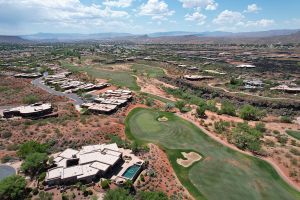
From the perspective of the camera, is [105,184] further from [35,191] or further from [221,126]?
[221,126]

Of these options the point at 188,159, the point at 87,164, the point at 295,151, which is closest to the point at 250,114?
the point at 295,151

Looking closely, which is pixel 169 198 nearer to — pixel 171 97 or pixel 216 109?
pixel 216 109

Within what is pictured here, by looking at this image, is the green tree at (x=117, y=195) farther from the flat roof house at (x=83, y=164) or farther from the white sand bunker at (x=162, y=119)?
the white sand bunker at (x=162, y=119)

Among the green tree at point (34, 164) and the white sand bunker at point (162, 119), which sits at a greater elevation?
the green tree at point (34, 164)

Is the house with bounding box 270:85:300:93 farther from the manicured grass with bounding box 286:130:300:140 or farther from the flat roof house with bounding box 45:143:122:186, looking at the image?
the flat roof house with bounding box 45:143:122:186

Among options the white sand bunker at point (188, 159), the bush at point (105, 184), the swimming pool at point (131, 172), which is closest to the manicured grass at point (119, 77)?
the white sand bunker at point (188, 159)

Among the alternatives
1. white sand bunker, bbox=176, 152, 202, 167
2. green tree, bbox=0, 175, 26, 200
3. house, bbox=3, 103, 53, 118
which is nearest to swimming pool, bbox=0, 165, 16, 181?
green tree, bbox=0, 175, 26, 200

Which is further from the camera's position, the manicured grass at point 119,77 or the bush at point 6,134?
the manicured grass at point 119,77

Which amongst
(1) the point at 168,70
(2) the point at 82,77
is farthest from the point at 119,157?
(1) the point at 168,70
